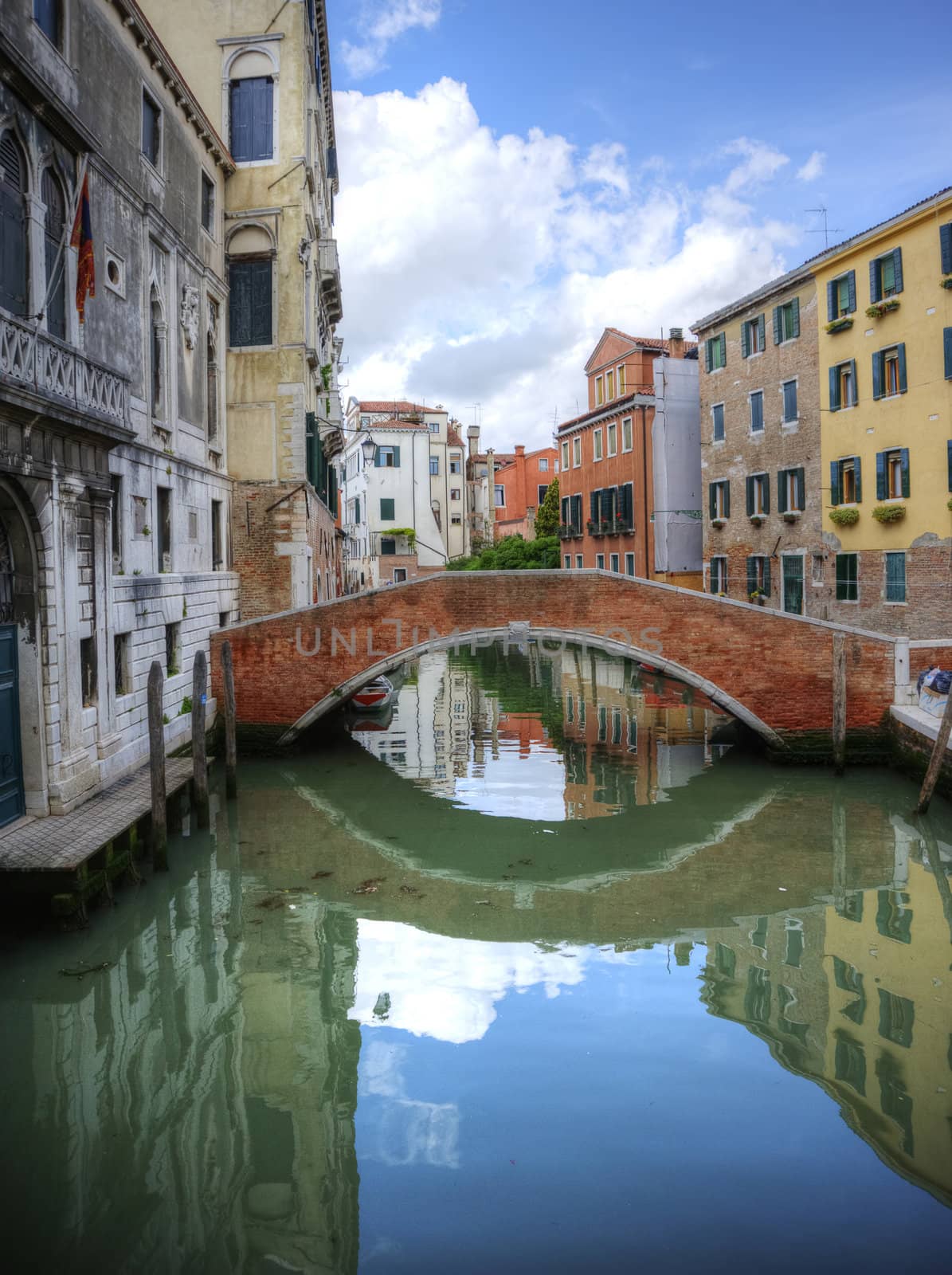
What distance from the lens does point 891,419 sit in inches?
702

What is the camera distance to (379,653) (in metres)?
14.5

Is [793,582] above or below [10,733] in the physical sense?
above

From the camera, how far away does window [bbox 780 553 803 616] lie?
2075 cm

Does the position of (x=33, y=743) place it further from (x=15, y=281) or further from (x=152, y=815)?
(x=15, y=281)

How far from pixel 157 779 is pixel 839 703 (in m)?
8.59

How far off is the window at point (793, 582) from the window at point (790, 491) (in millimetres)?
919

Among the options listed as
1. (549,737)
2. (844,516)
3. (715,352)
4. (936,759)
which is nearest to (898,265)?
(844,516)

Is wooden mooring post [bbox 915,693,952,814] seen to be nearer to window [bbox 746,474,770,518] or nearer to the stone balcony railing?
the stone balcony railing

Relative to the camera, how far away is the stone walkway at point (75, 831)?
7648 mm

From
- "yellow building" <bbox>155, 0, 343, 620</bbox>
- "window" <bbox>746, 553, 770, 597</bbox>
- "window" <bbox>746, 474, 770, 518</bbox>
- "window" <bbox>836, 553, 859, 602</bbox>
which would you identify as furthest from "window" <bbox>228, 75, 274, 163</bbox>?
"window" <bbox>746, 553, 770, 597</bbox>

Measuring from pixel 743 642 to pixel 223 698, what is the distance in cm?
706

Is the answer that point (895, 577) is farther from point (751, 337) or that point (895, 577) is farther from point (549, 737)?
point (751, 337)

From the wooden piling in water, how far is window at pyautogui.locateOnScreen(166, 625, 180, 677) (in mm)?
8323

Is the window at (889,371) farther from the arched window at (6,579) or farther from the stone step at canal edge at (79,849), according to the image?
the arched window at (6,579)
